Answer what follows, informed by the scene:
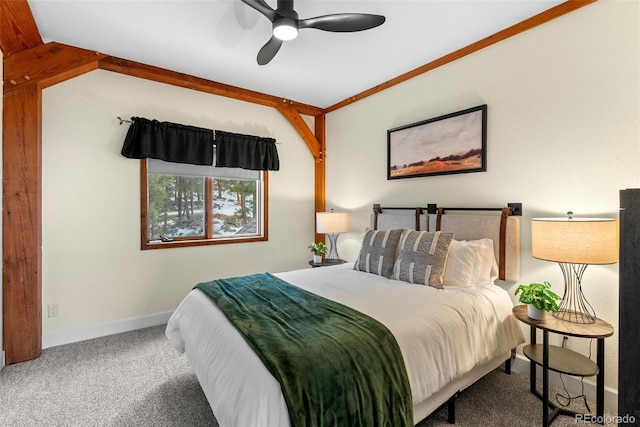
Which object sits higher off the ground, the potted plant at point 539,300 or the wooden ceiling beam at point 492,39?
the wooden ceiling beam at point 492,39

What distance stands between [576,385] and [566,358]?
352mm

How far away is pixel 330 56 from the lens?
9.36ft

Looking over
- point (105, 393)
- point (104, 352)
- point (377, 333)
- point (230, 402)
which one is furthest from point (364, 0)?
point (104, 352)

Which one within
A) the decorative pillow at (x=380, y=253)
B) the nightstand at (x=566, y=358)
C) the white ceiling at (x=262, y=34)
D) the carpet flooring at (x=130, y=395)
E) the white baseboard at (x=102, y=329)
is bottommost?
the carpet flooring at (x=130, y=395)

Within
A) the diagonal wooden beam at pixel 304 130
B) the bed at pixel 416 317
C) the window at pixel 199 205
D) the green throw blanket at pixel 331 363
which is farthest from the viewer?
the diagonal wooden beam at pixel 304 130

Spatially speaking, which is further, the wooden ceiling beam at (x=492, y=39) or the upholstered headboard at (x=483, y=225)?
the upholstered headboard at (x=483, y=225)

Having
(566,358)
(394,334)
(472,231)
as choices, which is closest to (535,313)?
(566,358)

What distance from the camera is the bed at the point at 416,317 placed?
4.29ft

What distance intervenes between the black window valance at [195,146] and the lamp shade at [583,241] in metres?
3.07

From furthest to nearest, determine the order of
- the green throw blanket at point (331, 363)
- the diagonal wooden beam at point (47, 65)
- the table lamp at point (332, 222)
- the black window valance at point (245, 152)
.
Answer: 1. the table lamp at point (332, 222)
2. the black window valance at point (245, 152)
3. the diagonal wooden beam at point (47, 65)
4. the green throw blanket at point (331, 363)

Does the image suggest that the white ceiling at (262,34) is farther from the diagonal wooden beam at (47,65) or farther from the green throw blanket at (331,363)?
the green throw blanket at (331,363)

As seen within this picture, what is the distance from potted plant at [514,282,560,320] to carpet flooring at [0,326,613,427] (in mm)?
638

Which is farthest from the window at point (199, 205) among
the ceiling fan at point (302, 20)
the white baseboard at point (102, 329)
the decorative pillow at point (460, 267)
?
the decorative pillow at point (460, 267)

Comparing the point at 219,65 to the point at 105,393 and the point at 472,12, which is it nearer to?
the point at 472,12
